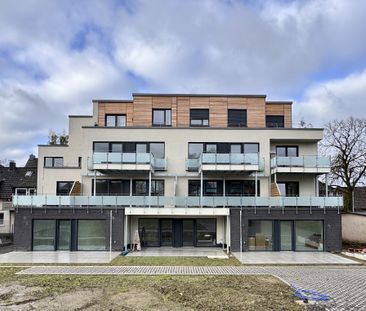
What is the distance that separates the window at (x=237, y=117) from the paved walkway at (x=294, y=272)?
12987 mm

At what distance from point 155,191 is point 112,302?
15236 mm

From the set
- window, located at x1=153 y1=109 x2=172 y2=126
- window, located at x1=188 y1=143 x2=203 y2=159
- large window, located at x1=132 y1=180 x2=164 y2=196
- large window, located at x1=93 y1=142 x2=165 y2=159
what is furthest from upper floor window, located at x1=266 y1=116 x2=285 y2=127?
large window, located at x1=132 y1=180 x2=164 y2=196

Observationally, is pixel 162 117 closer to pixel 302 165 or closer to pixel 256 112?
pixel 256 112

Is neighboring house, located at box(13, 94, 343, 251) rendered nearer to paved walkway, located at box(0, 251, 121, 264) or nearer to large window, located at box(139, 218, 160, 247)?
large window, located at box(139, 218, 160, 247)

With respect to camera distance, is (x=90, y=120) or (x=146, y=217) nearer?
(x=146, y=217)

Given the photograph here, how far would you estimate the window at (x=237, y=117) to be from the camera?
29.1m

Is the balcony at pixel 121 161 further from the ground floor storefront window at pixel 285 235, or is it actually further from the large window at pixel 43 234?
the ground floor storefront window at pixel 285 235

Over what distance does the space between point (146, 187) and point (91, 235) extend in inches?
191

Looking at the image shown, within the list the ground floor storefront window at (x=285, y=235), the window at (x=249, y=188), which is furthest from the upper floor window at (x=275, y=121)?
the ground floor storefront window at (x=285, y=235)

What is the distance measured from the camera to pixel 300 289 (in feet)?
43.6

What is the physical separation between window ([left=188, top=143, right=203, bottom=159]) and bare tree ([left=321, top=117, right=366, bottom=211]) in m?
12.7

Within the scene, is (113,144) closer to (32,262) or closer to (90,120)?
(90,120)

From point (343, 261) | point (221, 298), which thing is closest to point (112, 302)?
point (221, 298)

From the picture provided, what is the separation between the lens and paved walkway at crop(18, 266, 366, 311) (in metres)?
13.8
